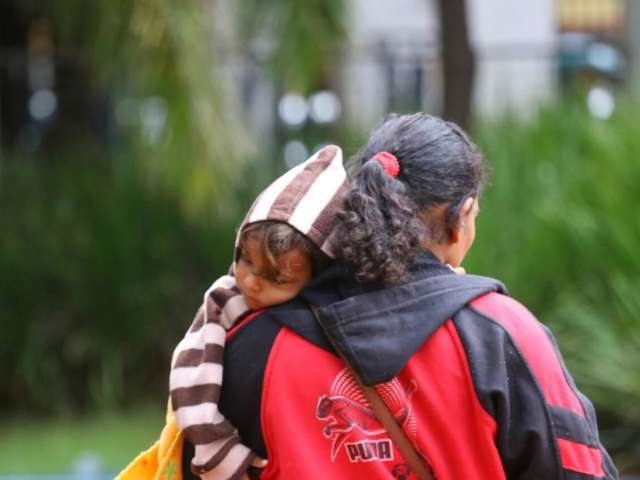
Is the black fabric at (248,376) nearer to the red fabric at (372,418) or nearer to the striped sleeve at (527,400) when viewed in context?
the red fabric at (372,418)

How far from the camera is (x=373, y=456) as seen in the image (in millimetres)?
2424

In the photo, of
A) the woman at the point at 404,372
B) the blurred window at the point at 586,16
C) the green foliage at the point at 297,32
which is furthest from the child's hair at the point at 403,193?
the blurred window at the point at 586,16

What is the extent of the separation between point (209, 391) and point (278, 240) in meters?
0.31

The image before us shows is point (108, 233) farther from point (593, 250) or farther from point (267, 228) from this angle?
point (267, 228)

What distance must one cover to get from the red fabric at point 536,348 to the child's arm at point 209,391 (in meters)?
0.48

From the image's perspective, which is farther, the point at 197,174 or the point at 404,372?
the point at 197,174

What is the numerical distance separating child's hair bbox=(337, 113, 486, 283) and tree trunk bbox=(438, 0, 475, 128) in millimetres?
5546

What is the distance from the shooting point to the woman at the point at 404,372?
2.39m

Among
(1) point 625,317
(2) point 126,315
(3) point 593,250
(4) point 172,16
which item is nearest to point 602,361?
(1) point 625,317

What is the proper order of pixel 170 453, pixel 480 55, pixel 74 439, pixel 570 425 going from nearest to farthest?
1. pixel 570 425
2. pixel 170 453
3. pixel 74 439
4. pixel 480 55

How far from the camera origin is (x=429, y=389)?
240 cm

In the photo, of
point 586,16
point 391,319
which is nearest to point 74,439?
point 391,319

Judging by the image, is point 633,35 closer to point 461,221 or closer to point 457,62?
A: point 457,62

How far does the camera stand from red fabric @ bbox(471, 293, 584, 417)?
2.41 meters
